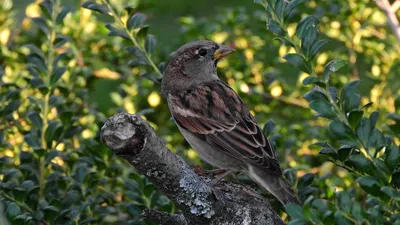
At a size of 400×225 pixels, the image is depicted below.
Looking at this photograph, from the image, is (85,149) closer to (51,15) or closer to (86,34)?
(51,15)

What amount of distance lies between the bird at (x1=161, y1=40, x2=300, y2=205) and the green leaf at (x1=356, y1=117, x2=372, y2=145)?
89 cm

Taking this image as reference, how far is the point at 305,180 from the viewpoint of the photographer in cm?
370

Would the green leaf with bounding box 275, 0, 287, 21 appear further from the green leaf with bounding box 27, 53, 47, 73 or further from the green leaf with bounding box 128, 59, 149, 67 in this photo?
the green leaf with bounding box 27, 53, 47, 73

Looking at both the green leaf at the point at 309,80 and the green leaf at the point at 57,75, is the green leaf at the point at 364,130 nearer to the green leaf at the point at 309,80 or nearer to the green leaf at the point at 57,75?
the green leaf at the point at 309,80

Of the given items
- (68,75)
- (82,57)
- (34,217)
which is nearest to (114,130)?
(34,217)

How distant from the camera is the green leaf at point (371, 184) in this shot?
2.71 meters

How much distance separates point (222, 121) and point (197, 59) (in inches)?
25.0

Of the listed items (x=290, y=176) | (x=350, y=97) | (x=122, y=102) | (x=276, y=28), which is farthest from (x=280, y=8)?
(x=122, y=102)

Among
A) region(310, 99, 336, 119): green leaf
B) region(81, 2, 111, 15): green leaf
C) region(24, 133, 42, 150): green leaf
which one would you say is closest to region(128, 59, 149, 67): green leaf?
region(81, 2, 111, 15): green leaf

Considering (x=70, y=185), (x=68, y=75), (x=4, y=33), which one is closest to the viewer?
(x=70, y=185)

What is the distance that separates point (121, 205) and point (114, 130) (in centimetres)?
132

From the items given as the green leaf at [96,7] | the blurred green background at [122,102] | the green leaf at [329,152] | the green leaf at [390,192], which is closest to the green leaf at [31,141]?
the blurred green background at [122,102]

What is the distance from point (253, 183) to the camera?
418cm

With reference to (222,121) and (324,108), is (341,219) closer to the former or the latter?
(324,108)
